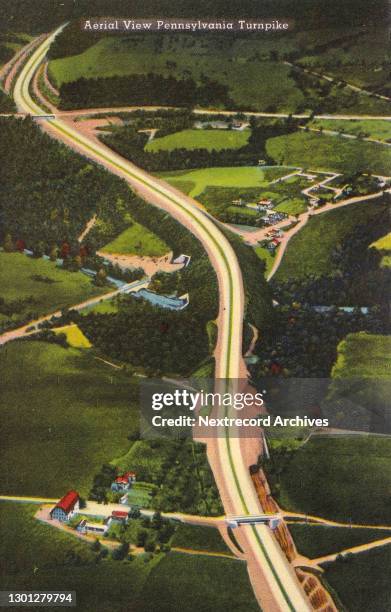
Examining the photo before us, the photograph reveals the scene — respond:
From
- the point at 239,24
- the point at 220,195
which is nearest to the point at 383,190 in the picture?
the point at 220,195

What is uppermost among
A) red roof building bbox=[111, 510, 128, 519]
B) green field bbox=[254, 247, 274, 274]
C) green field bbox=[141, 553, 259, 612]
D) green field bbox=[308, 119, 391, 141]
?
green field bbox=[308, 119, 391, 141]

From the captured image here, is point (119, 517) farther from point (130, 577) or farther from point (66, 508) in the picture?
A: point (130, 577)

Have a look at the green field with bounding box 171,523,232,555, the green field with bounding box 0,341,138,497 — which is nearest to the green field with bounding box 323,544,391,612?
the green field with bounding box 171,523,232,555

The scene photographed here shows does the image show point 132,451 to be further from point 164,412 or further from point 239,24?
point 239,24

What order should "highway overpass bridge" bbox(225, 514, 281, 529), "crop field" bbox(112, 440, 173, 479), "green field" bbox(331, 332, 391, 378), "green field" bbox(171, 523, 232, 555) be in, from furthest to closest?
"green field" bbox(331, 332, 391, 378)
"crop field" bbox(112, 440, 173, 479)
"highway overpass bridge" bbox(225, 514, 281, 529)
"green field" bbox(171, 523, 232, 555)

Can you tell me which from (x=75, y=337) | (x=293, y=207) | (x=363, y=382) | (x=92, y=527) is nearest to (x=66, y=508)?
(x=92, y=527)

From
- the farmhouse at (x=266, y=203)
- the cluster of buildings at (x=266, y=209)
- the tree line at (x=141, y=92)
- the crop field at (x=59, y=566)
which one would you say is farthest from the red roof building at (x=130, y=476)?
the tree line at (x=141, y=92)

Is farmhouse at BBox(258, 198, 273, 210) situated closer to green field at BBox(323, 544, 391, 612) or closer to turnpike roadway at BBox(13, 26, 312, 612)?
turnpike roadway at BBox(13, 26, 312, 612)
